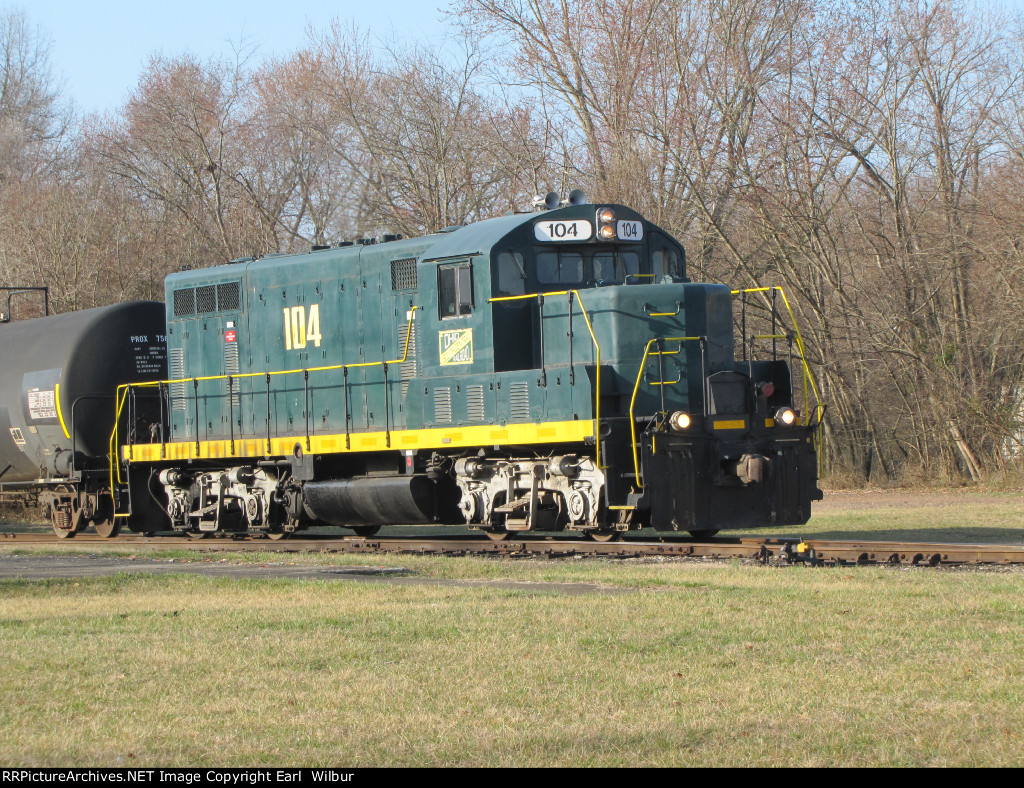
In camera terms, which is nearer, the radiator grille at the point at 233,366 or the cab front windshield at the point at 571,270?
the cab front windshield at the point at 571,270

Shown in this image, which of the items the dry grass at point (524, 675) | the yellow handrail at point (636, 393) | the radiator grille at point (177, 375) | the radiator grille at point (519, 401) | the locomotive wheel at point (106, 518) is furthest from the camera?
the locomotive wheel at point (106, 518)

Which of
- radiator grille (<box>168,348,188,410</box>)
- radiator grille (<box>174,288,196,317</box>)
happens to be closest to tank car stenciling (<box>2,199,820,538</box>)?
radiator grille (<box>174,288,196,317</box>)

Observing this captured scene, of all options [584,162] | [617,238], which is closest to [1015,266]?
[584,162]

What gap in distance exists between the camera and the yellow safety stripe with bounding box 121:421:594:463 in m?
13.3

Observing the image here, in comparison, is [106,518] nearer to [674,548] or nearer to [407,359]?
[407,359]

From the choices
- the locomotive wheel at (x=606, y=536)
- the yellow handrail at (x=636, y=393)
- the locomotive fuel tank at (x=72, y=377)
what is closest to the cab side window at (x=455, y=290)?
the yellow handrail at (x=636, y=393)

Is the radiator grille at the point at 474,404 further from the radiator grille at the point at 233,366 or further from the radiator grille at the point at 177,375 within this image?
the radiator grille at the point at 177,375

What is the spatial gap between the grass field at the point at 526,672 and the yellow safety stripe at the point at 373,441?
2.57 metres

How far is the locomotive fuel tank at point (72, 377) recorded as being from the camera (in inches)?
720

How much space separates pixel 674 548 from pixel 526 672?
662cm

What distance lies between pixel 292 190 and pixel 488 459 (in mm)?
30983

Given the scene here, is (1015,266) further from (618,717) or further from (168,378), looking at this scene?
(618,717)

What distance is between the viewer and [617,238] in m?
14.0

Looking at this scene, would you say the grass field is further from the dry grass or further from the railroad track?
the railroad track
